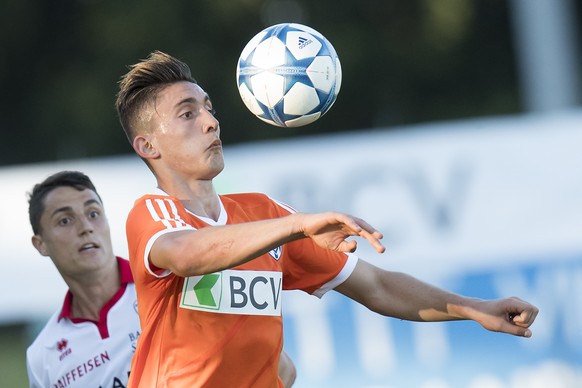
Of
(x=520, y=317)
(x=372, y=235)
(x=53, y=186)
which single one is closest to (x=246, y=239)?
(x=372, y=235)

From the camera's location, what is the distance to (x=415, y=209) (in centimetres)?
934

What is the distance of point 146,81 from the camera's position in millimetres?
5242

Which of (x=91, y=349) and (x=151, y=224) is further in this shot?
(x=91, y=349)

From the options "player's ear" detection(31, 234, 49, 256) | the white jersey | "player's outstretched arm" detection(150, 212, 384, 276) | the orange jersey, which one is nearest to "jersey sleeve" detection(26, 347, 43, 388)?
the white jersey

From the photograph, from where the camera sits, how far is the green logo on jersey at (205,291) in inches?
192

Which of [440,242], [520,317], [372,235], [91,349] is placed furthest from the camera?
[440,242]

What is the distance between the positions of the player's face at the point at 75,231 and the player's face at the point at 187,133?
1.53m

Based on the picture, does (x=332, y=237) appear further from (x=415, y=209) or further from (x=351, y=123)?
(x=351, y=123)

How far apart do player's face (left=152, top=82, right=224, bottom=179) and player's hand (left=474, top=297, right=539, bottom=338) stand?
4.31 feet

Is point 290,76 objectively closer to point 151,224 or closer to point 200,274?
point 151,224

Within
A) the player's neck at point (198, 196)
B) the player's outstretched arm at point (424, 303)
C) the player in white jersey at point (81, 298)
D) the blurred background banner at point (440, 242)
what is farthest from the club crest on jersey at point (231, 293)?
the blurred background banner at point (440, 242)

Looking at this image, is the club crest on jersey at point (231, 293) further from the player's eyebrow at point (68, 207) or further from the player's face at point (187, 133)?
the player's eyebrow at point (68, 207)

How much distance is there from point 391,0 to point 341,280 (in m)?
15.9

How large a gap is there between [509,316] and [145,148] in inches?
69.1
